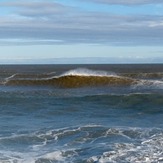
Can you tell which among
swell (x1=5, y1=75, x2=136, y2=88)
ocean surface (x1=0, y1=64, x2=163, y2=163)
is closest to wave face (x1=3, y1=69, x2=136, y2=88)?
swell (x1=5, y1=75, x2=136, y2=88)

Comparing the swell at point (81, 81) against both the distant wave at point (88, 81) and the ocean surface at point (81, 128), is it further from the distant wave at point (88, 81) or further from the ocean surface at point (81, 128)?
the ocean surface at point (81, 128)

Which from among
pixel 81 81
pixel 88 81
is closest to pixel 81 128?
pixel 81 81

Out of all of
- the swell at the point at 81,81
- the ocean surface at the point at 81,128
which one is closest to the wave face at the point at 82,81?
the swell at the point at 81,81

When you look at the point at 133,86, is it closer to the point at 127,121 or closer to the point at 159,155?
the point at 127,121

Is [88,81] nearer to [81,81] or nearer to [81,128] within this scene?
[81,81]

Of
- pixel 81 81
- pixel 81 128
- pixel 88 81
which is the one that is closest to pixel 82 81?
pixel 81 81

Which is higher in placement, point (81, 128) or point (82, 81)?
point (82, 81)

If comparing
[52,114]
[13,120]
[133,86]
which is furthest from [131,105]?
[133,86]

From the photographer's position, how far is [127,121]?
21.6 metres

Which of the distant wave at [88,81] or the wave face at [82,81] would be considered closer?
the distant wave at [88,81]

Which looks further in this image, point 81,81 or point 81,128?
point 81,81

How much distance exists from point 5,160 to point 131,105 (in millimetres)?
14295

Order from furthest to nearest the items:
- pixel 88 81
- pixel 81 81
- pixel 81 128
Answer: pixel 88 81 → pixel 81 81 → pixel 81 128

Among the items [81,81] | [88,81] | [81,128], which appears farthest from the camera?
[88,81]
